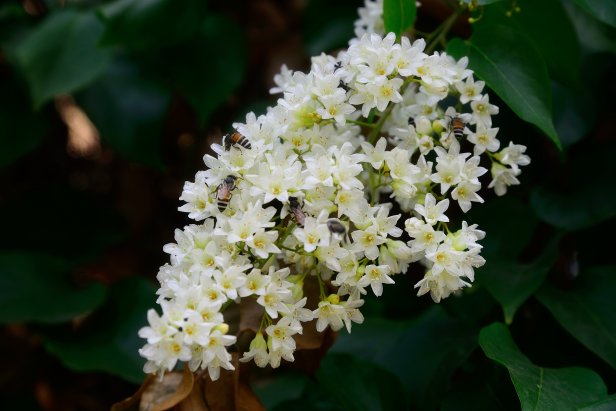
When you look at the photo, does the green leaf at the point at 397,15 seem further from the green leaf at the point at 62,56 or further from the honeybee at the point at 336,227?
the green leaf at the point at 62,56

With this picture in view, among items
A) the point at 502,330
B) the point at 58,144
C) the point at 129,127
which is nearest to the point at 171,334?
the point at 502,330

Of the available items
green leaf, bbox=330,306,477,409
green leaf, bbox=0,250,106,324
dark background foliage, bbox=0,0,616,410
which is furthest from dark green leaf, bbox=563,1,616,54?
green leaf, bbox=0,250,106,324

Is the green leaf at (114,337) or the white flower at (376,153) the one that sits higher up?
the white flower at (376,153)

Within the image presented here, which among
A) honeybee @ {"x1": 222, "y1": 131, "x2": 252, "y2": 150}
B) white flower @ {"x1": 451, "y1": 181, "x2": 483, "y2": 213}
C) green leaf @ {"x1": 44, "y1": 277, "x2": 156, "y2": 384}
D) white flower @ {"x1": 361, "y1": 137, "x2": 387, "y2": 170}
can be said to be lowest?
green leaf @ {"x1": 44, "y1": 277, "x2": 156, "y2": 384}

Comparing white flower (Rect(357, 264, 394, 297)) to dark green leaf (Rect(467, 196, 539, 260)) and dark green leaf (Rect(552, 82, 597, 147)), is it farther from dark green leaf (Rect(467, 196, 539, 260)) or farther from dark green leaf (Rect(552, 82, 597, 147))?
dark green leaf (Rect(552, 82, 597, 147))

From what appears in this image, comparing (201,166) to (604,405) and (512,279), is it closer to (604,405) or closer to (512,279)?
(512,279)

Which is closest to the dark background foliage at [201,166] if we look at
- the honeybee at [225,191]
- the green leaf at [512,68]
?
the green leaf at [512,68]
